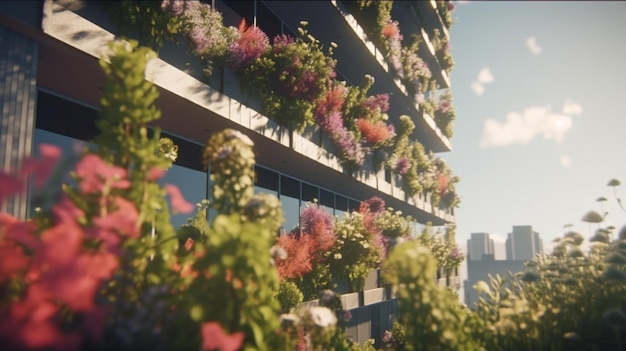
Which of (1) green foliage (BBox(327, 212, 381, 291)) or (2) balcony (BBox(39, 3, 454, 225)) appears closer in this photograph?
(2) balcony (BBox(39, 3, 454, 225))

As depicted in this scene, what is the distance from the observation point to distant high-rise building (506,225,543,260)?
15038cm

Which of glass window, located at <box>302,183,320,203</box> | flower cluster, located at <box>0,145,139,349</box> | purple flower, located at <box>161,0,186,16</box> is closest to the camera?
flower cluster, located at <box>0,145,139,349</box>

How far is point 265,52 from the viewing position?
9.08 m

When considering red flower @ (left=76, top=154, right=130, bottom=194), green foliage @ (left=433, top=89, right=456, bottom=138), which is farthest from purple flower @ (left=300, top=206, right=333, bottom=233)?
green foliage @ (left=433, top=89, right=456, bottom=138)

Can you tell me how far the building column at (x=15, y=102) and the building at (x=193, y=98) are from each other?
0.01 metres

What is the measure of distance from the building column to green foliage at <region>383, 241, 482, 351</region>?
4.37m

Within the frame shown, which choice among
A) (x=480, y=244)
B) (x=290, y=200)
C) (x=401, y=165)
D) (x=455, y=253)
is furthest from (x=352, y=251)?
(x=480, y=244)

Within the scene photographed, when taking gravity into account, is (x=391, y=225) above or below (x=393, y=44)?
below

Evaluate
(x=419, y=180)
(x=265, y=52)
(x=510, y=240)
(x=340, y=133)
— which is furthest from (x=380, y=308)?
(x=510, y=240)

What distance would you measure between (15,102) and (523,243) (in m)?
168

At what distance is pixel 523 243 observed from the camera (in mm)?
150875

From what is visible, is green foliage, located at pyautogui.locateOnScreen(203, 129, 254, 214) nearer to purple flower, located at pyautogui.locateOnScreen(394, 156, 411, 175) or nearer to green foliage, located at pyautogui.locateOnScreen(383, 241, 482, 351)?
green foliage, located at pyautogui.locateOnScreen(383, 241, 482, 351)

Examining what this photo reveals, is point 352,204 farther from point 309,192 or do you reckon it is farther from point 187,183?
point 187,183

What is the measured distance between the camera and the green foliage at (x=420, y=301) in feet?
13.1
